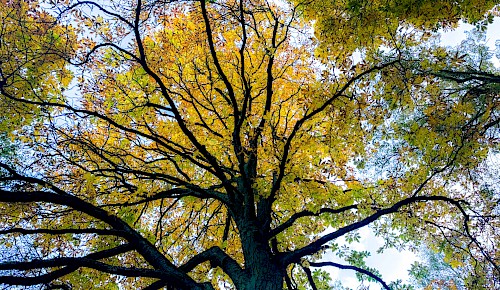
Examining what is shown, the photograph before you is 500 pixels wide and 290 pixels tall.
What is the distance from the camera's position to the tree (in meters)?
4.10

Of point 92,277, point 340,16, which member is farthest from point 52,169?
point 340,16

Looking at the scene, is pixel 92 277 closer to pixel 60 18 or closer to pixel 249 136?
pixel 249 136

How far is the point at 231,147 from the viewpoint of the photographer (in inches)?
208

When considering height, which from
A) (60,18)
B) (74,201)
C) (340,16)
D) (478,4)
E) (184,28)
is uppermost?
(184,28)

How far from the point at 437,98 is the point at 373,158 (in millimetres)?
1773

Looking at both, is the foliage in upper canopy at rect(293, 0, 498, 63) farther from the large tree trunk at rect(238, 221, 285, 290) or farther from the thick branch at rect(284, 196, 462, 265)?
the large tree trunk at rect(238, 221, 285, 290)

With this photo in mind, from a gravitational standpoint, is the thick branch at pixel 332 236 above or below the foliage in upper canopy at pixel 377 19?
below

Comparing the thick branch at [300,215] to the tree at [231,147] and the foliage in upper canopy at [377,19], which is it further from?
the foliage in upper canopy at [377,19]

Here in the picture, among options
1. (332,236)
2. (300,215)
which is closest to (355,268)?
(332,236)

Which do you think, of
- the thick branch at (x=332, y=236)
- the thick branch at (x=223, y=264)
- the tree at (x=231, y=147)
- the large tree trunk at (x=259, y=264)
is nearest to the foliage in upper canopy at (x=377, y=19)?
the tree at (x=231, y=147)

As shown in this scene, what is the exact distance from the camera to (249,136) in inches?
202

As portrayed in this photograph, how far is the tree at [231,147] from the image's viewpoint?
4.10 metres

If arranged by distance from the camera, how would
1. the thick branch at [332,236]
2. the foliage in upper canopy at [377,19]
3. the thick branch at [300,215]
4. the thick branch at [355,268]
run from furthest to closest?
1. the thick branch at [355,268]
2. the thick branch at [300,215]
3. the thick branch at [332,236]
4. the foliage in upper canopy at [377,19]

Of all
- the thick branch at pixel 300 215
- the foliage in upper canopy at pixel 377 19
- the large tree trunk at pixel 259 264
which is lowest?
the large tree trunk at pixel 259 264
